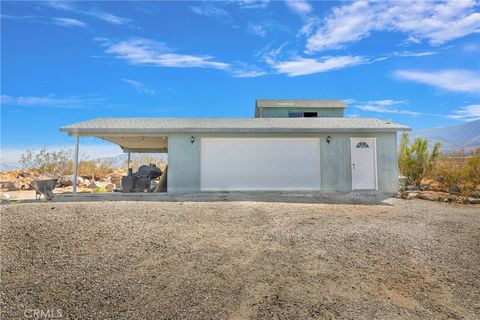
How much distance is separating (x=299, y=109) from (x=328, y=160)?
364 inches

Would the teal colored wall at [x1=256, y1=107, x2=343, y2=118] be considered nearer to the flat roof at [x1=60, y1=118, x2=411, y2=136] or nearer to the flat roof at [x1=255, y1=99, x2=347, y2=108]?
the flat roof at [x1=255, y1=99, x2=347, y2=108]

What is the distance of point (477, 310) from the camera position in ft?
10.9

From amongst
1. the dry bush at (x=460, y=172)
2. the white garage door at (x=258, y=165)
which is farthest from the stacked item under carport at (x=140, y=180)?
the dry bush at (x=460, y=172)

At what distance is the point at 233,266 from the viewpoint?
4.28m

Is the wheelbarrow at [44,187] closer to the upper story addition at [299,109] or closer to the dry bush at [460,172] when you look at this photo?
the upper story addition at [299,109]

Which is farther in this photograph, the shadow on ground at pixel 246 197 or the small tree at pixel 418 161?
the small tree at pixel 418 161

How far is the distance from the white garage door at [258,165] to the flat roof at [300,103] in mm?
8918

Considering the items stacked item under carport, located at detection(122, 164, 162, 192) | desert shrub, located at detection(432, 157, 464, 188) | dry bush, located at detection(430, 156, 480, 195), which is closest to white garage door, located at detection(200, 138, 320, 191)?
stacked item under carport, located at detection(122, 164, 162, 192)

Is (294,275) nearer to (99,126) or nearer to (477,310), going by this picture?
(477,310)

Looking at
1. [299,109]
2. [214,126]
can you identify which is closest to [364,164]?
[214,126]

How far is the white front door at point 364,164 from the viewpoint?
11680mm

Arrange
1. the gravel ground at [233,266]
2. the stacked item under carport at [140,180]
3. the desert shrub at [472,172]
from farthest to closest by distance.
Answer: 1. the desert shrub at [472,172]
2. the stacked item under carport at [140,180]
3. the gravel ground at [233,266]

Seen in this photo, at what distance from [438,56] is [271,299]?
16301mm

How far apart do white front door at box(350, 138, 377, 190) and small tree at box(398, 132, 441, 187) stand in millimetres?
4368
